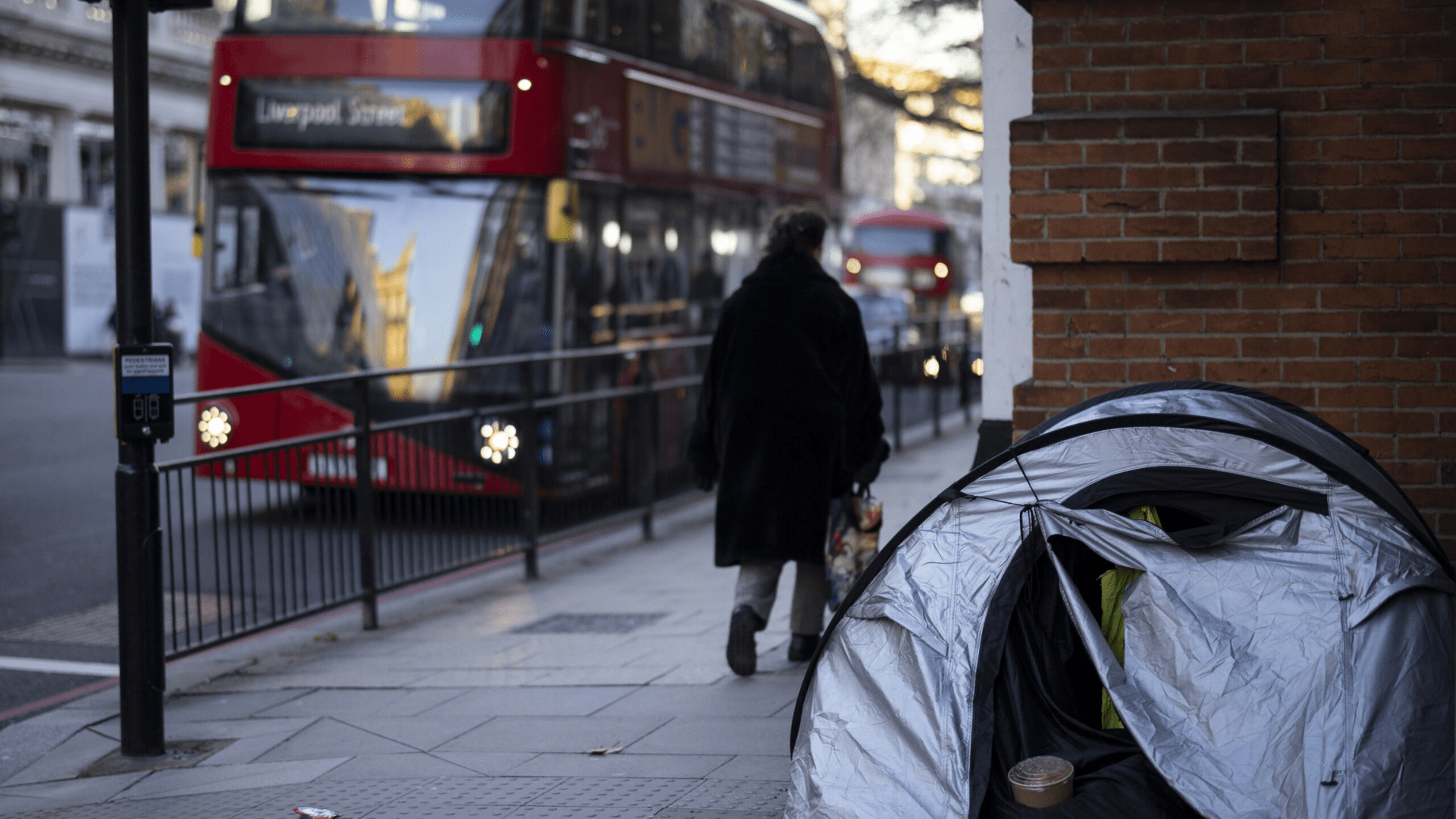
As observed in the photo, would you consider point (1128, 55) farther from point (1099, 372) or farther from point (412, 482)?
point (412, 482)

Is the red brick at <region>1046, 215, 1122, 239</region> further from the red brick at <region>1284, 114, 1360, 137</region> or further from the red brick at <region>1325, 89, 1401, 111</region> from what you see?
the red brick at <region>1325, 89, 1401, 111</region>

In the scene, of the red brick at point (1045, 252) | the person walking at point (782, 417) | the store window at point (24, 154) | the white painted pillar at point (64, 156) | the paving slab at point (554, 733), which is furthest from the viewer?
the white painted pillar at point (64, 156)

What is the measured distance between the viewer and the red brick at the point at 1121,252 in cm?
487

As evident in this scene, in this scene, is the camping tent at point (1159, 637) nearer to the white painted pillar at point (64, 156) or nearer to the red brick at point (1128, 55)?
the red brick at point (1128, 55)

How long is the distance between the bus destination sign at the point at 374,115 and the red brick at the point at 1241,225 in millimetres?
6257

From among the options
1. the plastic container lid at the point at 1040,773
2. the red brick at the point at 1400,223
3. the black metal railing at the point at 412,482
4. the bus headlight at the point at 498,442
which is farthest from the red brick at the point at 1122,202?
the bus headlight at the point at 498,442

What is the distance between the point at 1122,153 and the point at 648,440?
18.8ft

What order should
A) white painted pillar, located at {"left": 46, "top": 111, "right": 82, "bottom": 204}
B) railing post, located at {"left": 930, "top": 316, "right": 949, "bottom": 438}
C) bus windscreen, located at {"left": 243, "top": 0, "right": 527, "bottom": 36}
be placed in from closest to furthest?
bus windscreen, located at {"left": 243, "top": 0, "right": 527, "bottom": 36} < railing post, located at {"left": 930, "top": 316, "right": 949, "bottom": 438} < white painted pillar, located at {"left": 46, "top": 111, "right": 82, "bottom": 204}

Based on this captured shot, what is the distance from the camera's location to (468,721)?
559 cm

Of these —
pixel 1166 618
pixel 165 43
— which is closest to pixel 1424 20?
pixel 1166 618

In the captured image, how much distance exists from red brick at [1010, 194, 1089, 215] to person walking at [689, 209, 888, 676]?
1139mm

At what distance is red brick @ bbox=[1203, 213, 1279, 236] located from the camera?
4781 mm

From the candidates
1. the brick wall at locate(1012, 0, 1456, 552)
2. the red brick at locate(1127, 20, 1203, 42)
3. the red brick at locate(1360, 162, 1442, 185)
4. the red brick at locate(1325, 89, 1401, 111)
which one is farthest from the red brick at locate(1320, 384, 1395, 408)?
the red brick at locate(1127, 20, 1203, 42)

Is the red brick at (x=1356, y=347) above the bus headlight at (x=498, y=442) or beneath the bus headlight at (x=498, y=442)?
above
